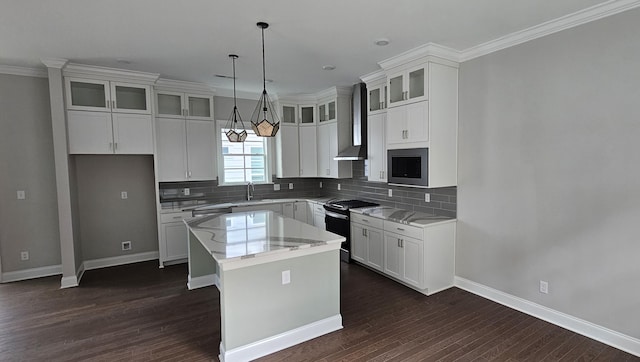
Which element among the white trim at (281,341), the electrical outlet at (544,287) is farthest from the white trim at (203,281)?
the electrical outlet at (544,287)

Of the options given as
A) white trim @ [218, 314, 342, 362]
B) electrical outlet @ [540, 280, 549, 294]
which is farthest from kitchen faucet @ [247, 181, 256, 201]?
electrical outlet @ [540, 280, 549, 294]

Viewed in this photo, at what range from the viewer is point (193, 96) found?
5152 mm

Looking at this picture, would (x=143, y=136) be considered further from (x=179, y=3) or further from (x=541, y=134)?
(x=541, y=134)

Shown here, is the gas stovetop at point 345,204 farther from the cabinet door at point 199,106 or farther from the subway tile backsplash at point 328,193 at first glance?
the cabinet door at point 199,106

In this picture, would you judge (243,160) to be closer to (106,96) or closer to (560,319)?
(106,96)

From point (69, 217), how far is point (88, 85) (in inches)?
69.5

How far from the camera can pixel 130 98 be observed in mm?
4566

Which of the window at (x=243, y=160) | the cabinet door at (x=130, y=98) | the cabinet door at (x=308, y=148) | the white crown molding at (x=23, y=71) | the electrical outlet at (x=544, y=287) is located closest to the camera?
the electrical outlet at (x=544, y=287)

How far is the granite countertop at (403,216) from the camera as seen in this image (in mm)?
3766

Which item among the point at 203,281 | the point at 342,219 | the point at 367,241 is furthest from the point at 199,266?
the point at 367,241

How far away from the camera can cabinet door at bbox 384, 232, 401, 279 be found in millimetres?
3963

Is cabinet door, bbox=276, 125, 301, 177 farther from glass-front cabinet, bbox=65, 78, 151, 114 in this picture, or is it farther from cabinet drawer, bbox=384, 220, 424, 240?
cabinet drawer, bbox=384, 220, 424, 240

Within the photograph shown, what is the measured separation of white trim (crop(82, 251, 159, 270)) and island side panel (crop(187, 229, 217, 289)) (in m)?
1.68

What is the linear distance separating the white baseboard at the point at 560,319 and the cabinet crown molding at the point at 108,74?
5.00m
